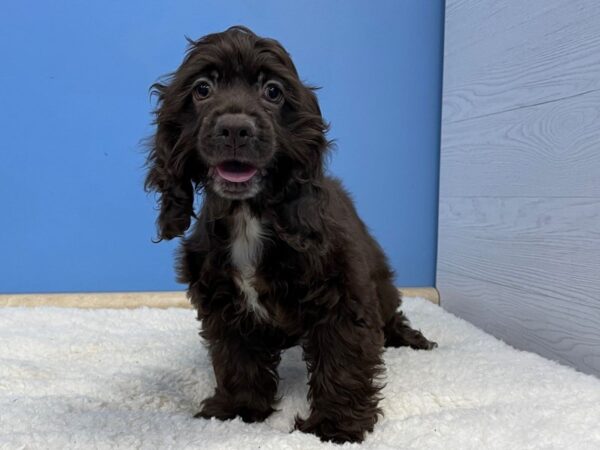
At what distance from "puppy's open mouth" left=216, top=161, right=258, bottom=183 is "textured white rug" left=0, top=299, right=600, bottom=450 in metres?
0.55

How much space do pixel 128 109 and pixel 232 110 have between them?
5.09 feet

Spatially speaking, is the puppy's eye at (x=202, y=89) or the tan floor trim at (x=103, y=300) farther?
the tan floor trim at (x=103, y=300)

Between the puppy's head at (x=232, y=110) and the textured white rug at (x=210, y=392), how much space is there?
47cm

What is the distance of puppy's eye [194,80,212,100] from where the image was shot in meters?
1.19

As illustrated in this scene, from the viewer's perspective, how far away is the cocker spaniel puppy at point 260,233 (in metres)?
1.15

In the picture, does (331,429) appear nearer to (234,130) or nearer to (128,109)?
(234,130)

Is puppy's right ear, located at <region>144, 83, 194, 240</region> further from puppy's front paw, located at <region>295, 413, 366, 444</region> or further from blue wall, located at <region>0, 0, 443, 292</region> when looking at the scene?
blue wall, located at <region>0, 0, 443, 292</region>

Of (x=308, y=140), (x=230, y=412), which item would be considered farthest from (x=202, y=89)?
(x=230, y=412)

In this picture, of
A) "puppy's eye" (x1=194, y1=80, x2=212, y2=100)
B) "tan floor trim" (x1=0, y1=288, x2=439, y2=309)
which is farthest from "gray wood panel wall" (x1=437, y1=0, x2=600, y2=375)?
"tan floor trim" (x1=0, y1=288, x2=439, y2=309)

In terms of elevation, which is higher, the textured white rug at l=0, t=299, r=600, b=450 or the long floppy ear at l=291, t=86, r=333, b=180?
the long floppy ear at l=291, t=86, r=333, b=180

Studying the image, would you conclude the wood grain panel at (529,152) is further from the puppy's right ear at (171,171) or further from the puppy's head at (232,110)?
the puppy's right ear at (171,171)

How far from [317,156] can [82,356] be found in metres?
1.14

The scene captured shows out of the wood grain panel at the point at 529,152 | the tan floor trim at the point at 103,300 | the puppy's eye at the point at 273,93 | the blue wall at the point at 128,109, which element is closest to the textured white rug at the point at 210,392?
the tan floor trim at the point at 103,300

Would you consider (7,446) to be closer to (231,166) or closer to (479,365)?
(231,166)
